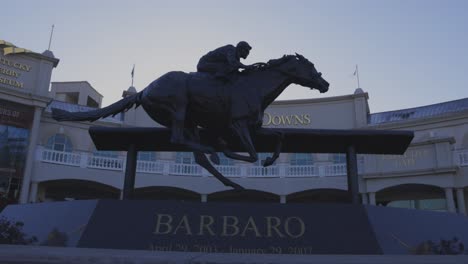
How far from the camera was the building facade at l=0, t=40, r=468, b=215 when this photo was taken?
24719 millimetres

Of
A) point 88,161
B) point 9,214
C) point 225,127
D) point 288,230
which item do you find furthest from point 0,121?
point 288,230

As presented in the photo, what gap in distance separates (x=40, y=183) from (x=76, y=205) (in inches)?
872

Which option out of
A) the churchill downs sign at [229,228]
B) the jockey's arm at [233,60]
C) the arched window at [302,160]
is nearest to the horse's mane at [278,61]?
the jockey's arm at [233,60]

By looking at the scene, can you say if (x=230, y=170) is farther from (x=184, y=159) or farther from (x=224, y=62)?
(x=224, y=62)

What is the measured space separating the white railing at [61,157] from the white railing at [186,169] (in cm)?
603

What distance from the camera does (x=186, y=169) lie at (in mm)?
28312

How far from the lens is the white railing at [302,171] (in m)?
27.6

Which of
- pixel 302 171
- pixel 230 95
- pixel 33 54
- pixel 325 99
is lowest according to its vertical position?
pixel 230 95

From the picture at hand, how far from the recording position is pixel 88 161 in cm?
2648

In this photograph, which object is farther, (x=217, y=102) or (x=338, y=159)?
(x=338, y=159)

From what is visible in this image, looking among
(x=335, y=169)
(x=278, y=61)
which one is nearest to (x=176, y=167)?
(x=335, y=169)

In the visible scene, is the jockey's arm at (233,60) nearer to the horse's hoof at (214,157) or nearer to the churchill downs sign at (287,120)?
the horse's hoof at (214,157)

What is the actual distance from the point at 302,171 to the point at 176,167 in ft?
28.0

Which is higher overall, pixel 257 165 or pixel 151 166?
pixel 257 165
